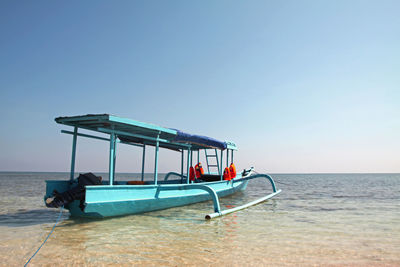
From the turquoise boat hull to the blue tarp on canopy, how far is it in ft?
5.94

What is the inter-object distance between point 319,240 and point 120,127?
639 centimetres

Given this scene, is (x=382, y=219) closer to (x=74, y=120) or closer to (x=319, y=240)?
(x=319, y=240)

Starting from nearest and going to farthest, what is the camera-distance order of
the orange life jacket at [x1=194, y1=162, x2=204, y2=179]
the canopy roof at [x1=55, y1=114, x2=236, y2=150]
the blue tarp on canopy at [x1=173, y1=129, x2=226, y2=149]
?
the canopy roof at [x1=55, y1=114, x2=236, y2=150]
the blue tarp on canopy at [x1=173, y1=129, x2=226, y2=149]
the orange life jacket at [x1=194, y1=162, x2=204, y2=179]

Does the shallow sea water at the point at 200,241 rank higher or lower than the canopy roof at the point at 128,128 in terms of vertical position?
lower

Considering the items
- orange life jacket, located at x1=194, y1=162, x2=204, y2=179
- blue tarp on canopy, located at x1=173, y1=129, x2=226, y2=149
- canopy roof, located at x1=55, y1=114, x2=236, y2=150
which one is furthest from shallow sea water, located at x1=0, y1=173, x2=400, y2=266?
orange life jacket, located at x1=194, y1=162, x2=204, y2=179

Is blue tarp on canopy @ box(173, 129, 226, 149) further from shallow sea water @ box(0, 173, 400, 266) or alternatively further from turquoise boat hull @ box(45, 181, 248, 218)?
shallow sea water @ box(0, 173, 400, 266)

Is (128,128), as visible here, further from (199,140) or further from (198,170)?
(198,170)

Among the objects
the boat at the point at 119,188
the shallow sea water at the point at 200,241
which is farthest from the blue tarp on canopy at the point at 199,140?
the shallow sea water at the point at 200,241

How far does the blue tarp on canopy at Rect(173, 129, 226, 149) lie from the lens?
33.2ft

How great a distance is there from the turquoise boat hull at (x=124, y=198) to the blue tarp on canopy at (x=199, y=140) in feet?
5.94

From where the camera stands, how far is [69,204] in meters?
7.79

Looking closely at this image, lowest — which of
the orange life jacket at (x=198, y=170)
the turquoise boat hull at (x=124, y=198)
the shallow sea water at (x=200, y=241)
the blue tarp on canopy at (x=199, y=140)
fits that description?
the shallow sea water at (x=200, y=241)

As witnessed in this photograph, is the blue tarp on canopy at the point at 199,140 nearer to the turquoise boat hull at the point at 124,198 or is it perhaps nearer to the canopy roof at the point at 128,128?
the canopy roof at the point at 128,128

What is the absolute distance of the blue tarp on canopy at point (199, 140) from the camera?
10133 mm
